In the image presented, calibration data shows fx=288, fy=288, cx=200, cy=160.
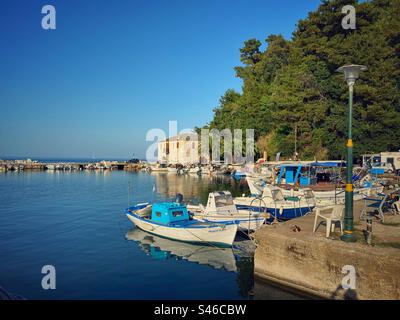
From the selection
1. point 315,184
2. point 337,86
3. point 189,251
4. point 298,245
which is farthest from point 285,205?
point 337,86

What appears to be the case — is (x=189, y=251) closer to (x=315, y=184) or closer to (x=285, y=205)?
(x=285, y=205)

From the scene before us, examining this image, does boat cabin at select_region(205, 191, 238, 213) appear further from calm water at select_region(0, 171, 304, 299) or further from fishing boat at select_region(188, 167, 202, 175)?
fishing boat at select_region(188, 167, 202, 175)

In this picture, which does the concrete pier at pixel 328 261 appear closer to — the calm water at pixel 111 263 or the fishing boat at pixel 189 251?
the calm water at pixel 111 263

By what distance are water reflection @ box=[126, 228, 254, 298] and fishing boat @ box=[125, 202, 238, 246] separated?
408mm

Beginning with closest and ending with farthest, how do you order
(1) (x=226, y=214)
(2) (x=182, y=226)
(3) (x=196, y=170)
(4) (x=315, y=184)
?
(2) (x=182, y=226) < (1) (x=226, y=214) < (4) (x=315, y=184) < (3) (x=196, y=170)

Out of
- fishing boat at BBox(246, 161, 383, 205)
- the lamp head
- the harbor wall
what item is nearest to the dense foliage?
fishing boat at BBox(246, 161, 383, 205)

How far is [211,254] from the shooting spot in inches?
639

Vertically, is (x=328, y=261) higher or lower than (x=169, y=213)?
higher

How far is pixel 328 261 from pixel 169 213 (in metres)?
11.4

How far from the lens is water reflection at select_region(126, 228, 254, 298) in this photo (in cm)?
1369
